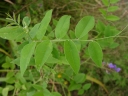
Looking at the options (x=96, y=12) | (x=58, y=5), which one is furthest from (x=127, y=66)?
(x=58, y=5)

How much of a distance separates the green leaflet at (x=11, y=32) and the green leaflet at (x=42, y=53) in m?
0.10

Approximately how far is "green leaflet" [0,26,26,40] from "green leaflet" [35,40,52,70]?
10 cm

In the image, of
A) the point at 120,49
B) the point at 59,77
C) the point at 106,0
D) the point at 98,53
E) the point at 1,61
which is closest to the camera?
the point at 98,53

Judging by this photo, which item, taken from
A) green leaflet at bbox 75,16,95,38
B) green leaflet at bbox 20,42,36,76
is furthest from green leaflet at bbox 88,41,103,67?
green leaflet at bbox 20,42,36,76

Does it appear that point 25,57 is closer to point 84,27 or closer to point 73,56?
Answer: point 73,56

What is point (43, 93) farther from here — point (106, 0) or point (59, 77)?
point (106, 0)

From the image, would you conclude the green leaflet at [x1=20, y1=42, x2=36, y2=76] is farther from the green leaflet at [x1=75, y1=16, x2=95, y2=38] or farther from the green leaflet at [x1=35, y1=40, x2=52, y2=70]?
the green leaflet at [x1=75, y1=16, x2=95, y2=38]

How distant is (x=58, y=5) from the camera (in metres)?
1.95

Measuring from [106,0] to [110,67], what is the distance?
73 centimetres

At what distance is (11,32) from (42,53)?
141 millimetres

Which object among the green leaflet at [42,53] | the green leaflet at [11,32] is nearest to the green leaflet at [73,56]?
the green leaflet at [42,53]

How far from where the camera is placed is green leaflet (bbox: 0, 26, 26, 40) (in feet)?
2.36

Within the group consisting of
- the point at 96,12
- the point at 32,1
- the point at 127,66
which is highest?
the point at 32,1

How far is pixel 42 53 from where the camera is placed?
0.64m
